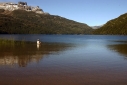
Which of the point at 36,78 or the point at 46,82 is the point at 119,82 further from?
the point at 36,78

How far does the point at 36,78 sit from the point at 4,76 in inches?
113

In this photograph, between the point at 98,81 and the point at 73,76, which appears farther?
the point at 73,76

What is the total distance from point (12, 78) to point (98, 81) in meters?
7.08

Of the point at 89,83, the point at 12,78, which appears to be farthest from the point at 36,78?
the point at 89,83

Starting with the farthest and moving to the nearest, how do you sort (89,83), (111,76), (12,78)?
(111,76)
(12,78)
(89,83)

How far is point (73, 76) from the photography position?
18703 mm

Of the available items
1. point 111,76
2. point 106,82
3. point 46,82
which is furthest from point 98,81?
point 46,82

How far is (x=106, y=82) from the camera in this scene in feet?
54.1

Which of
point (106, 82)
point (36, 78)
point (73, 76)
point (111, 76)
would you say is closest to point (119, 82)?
point (106, 82)

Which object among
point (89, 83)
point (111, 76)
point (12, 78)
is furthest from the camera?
point (111, 76)

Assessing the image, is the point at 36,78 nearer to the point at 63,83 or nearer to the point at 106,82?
the point at 63,83

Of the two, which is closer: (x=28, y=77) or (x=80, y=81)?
(x=80, y=81)

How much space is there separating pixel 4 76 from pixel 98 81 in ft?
26.3

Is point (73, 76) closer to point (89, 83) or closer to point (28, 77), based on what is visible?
point (89, 83)
